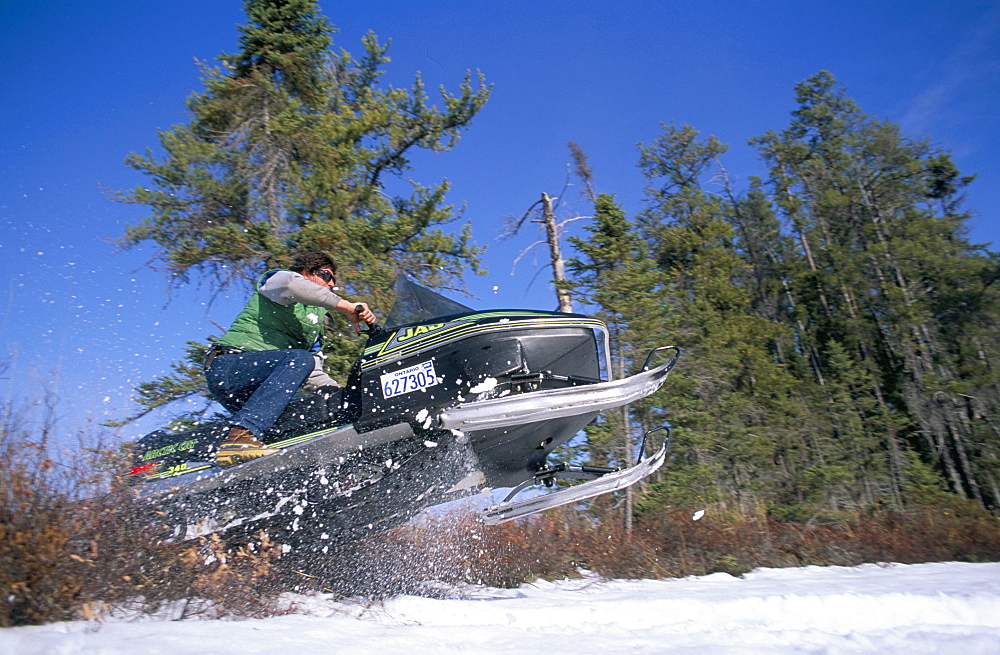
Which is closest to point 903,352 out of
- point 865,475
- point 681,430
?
point 865,475

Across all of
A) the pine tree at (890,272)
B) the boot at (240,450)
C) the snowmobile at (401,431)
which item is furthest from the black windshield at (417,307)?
the pine tree at (890,272)

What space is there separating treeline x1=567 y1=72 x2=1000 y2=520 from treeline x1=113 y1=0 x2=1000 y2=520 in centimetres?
9

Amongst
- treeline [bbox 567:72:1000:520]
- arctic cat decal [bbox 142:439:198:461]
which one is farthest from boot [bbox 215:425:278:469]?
treeline [bbox 567:72:1000:520]

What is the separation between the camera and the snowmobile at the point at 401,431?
343 cm

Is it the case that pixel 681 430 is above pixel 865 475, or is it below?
above

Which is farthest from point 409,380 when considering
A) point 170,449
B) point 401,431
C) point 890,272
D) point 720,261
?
point 890,272

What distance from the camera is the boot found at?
348 cm

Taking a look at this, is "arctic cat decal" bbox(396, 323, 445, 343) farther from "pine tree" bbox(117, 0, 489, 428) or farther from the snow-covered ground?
"pine tree" bbox(117, 0, 489, 428)

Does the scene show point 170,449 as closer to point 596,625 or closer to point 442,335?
point 442,335

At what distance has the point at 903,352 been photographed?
26.3 m

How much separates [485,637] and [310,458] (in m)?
1.38

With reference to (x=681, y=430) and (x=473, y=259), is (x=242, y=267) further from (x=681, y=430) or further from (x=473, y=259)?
(x=681, y=430)

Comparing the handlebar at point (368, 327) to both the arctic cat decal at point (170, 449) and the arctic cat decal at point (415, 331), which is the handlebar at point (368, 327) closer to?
the arctic cat decal at point (415, 331)

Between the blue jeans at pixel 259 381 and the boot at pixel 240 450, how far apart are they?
6 cm
